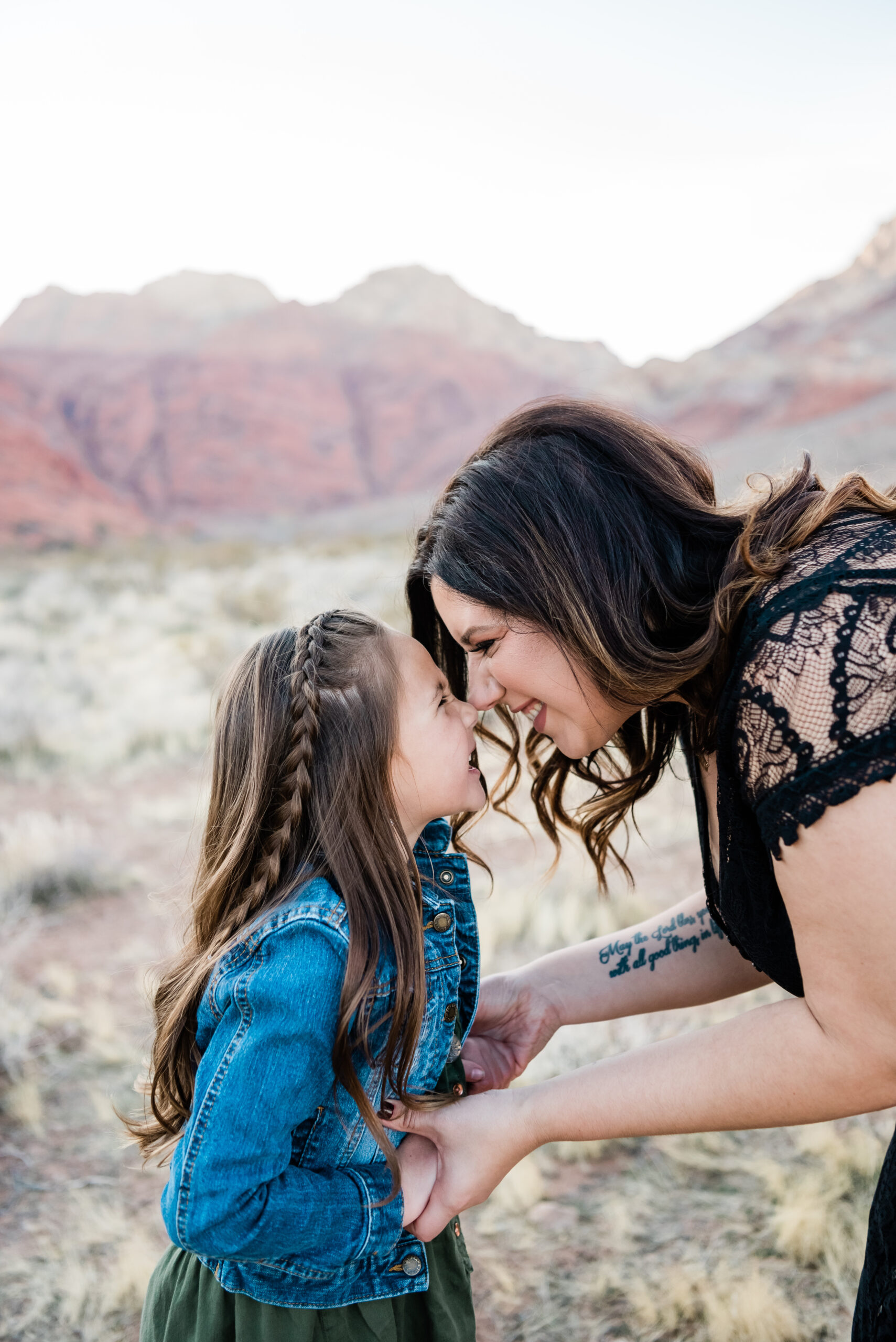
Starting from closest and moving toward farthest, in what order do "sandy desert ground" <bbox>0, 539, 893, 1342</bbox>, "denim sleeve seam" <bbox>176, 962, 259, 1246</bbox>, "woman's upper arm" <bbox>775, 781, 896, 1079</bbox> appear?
1. "woman's upper arm" <bbox>775, 781, 896, 1079</bbox>
2. "denim sleeve seam" <bbox>176, 962, 259, 1246</bbox>
3. "sandy desert ground" <bbox>0, 539, 893, 1342</bbox>

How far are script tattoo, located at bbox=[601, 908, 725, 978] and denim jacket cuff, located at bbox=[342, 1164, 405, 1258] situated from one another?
2.38ft

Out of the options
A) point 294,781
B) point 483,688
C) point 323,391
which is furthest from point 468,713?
point 323,391

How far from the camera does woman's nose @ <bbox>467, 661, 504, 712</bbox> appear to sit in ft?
5.90

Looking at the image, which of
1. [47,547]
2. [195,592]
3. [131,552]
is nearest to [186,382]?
[47,547]

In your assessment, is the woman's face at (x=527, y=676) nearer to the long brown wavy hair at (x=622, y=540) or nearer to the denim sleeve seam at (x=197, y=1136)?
the long brown wavy hair at (x=622, y=540)

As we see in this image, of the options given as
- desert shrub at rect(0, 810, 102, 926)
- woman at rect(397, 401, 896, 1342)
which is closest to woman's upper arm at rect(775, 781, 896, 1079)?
woman at rect(397, 401, 896, 1342)

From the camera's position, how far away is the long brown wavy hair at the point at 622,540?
62.0 inches

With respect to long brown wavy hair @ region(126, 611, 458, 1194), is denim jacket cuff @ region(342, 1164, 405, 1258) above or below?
below

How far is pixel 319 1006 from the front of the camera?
4.66 ft

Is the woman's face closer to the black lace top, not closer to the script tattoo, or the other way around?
the black lace top

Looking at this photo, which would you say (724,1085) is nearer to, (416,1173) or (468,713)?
(416,1173)

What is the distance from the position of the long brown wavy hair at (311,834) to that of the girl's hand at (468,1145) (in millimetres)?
65

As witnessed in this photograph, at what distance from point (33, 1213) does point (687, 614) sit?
107 inches

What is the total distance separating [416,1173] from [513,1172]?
61.2 inches
